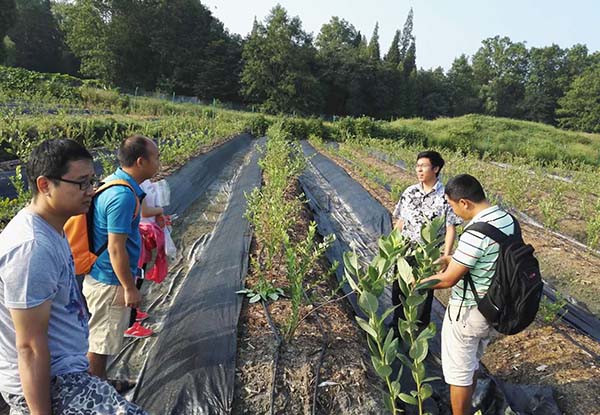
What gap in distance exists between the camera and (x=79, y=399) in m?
1.31

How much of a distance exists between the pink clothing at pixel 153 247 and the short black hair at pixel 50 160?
52.4 inches

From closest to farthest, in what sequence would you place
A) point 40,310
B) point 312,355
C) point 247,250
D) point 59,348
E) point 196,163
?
point 40,310
point 59,348
point 312,355
point 247,250
point 196,163

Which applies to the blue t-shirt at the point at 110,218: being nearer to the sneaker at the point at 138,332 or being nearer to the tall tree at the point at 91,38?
the sneaker at the point at 138,332

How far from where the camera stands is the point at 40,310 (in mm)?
1210

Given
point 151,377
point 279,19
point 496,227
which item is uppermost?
point 279,19

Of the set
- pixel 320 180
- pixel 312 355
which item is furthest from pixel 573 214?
pixel 312 355

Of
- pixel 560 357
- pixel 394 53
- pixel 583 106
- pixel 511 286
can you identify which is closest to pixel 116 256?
pixel 511 286

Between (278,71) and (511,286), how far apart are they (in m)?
37.2

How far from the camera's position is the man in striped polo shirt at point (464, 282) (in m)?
2.09

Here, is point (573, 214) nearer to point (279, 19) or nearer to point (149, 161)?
point (149, 161)

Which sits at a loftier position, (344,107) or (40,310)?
(344,107)

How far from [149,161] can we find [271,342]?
1500mm

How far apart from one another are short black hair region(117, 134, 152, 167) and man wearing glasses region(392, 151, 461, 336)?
1.93 metres

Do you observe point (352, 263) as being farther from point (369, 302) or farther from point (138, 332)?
point (138, 332)
